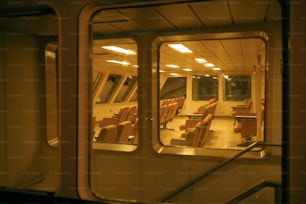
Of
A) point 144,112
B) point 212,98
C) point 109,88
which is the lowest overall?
point 144,112

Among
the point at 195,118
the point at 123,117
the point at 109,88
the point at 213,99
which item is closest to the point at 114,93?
the point at 109,88

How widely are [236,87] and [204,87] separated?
1110 millimetres

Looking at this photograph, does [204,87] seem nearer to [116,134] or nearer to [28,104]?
[116,134]

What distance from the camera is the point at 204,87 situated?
35.7 ft

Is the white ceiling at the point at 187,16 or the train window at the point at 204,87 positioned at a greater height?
the white ceiling at the point at 187,16

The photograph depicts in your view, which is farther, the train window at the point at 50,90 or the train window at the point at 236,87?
the train window at the point at 236,87

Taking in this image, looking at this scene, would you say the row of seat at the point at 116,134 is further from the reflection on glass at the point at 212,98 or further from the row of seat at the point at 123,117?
the reflection on glass at the point at 212,98

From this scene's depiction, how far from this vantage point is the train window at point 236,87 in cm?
994

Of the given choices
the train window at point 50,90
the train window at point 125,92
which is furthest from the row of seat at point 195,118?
the train window at point 50,90

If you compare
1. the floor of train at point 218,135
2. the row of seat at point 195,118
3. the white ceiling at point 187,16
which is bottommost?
the floor of train at point 218,135

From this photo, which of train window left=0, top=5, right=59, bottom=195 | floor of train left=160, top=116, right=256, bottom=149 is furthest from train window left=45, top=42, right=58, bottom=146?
floor of train left=160, top=116, right=256, bottom=149

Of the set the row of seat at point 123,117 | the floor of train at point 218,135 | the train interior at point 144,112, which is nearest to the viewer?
the train interior at point 144,112

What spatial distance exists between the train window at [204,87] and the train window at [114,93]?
2.49m

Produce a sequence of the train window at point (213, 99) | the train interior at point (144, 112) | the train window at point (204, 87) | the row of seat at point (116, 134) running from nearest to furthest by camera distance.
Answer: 1. the train interior at point (144, 112)
2. the row of seat at point (116, 134)
3. the train window at point (213, 99)
4. the train window at point (204, 87)
